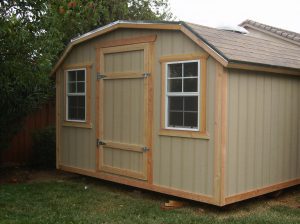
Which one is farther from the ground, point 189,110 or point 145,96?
point 145,96

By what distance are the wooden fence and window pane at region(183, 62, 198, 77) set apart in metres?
5.57

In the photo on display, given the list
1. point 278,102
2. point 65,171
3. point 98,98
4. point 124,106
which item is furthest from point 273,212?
point 65,171

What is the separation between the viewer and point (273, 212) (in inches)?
270

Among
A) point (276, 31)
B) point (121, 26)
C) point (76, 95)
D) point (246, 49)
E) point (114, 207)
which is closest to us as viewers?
point (114, 207)

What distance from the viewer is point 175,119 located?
24.0 feet

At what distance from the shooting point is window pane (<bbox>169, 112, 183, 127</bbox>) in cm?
722

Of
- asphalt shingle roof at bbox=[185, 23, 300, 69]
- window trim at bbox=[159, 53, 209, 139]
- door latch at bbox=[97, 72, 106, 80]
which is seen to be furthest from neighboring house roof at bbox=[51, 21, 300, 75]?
door latch at bbox=[97, 72, 106, 80]

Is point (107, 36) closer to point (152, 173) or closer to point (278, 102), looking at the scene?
point (152, 173)

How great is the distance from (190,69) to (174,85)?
1.42 ft

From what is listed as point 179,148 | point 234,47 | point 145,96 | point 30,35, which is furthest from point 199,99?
point 30,35

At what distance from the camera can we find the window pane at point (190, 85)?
22.9ft

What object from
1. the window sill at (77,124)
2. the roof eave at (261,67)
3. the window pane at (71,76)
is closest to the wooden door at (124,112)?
the window sill at (77,124)

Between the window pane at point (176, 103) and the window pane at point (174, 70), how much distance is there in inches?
15.1

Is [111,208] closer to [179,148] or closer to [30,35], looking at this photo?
[179,148]
